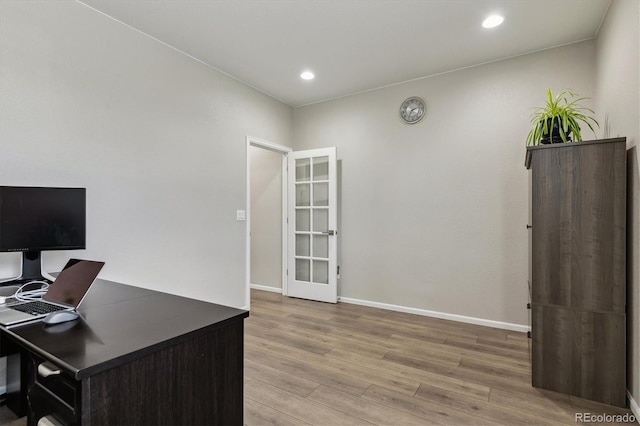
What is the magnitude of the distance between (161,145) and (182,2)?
1.19m

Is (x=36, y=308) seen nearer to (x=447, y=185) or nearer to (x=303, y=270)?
(x=303, y=270)

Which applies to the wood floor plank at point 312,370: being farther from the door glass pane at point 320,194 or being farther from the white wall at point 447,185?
the door glass pane at point 320,194

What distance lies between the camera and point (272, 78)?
3.82 m

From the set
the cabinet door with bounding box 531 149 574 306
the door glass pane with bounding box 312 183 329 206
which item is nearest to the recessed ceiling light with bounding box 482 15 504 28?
the cabinet door with bounding box 531 149 574 306

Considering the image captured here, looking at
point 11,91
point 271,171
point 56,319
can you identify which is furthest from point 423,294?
point 11,91

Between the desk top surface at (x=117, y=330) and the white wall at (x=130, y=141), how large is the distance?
115cm

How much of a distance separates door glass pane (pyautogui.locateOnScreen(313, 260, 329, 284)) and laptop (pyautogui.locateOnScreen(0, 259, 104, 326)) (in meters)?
3.14

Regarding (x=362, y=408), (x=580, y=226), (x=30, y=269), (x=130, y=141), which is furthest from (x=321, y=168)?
(x=30, y=269)

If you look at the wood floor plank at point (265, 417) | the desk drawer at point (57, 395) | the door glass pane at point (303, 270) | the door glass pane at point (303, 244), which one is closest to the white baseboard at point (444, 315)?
the door glass pane at point (303, 270)

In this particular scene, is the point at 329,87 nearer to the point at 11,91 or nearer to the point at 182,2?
the point at 182,2

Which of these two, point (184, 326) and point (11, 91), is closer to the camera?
point (184, 326)

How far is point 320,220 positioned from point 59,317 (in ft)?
10.9

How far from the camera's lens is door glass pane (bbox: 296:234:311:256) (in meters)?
4.56

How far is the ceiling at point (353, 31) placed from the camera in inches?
98.9
